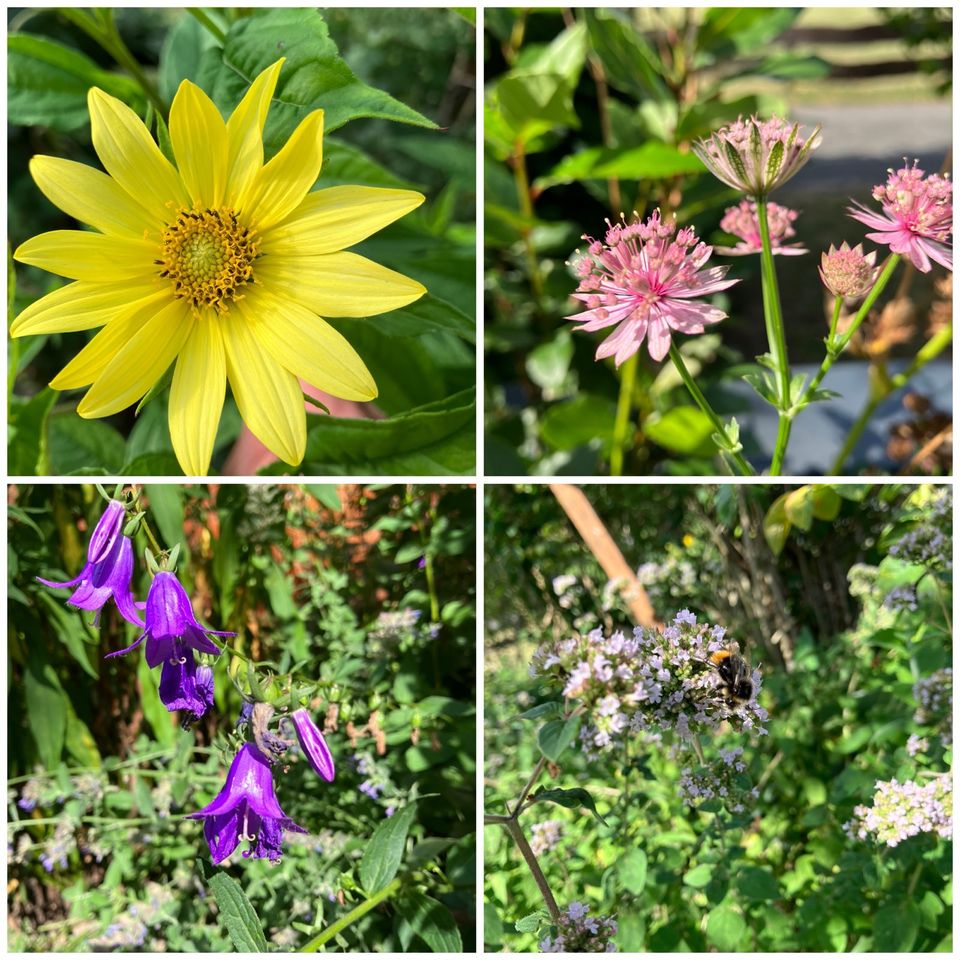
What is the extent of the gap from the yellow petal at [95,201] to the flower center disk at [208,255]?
2 cm

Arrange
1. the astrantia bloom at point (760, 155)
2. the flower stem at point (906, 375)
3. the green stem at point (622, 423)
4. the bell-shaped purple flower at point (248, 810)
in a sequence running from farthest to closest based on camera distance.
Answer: the green stem at point (622, 423) → the flower stem at point (906, 375) → the bell-shaped purple flower at point (248, 810) → the astrantia bloom at point (760, 155)

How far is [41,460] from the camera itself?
0.66 m

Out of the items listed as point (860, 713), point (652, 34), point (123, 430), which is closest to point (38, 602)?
point (123, 430)

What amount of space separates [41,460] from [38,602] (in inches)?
5.8

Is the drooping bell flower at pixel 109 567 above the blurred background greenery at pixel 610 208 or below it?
below

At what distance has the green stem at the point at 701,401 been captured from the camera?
52cm

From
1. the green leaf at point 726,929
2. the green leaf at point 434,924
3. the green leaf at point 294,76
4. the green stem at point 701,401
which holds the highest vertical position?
the green leaf at point 294,76

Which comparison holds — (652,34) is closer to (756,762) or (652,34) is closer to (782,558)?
(782,558)

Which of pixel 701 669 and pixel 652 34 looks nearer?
pixel 701 669

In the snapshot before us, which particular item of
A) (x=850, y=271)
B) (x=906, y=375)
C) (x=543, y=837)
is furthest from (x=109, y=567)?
(x=906, y=375)

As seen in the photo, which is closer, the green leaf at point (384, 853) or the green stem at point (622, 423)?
the green leaf at point (384, 853)

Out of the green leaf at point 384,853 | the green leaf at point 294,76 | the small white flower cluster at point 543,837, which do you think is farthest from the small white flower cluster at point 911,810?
the green leaf at point 294,76

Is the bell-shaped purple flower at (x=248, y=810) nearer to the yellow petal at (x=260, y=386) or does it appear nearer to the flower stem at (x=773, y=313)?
the yellow petal at (x=260, y=386)

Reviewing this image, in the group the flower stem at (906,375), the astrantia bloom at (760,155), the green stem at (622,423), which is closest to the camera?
the astrantia bloom at (760,155)
